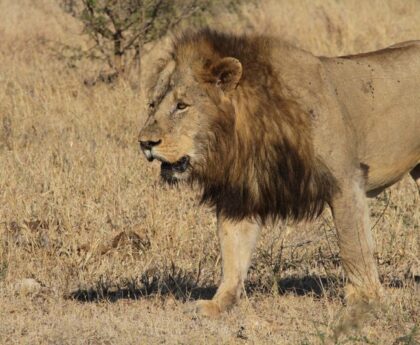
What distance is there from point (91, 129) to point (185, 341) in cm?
508

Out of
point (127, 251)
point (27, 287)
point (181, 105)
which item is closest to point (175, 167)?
point (181, 105)

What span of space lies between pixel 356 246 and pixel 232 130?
82 centimetres

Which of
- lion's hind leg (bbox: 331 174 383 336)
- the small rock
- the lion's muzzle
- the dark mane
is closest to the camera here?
the lion's muzzle

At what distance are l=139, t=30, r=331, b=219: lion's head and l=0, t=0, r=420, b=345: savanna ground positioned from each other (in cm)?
54

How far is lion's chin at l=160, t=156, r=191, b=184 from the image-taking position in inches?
191

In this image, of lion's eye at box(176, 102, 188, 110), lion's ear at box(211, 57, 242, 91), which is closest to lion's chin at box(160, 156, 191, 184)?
lion's eye at box(176, 102, 188, 110)

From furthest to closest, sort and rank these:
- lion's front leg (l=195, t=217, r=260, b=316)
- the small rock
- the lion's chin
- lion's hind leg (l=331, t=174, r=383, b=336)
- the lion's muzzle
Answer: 1. the small rock
2. lion's front leg (l=195, t=217, r=260, b=316)
3. lion's hind leg (l=331, t=174, r=383, b=336)
4. the lion's chin
5. the lion's muzzle

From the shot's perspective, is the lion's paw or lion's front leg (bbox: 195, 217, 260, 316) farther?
lion's front leg (bbox: 195, 217, 260, 316)

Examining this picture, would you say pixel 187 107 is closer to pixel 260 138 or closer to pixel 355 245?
pixel 260 138

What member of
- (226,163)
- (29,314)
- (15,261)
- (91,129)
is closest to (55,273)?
(15,261)

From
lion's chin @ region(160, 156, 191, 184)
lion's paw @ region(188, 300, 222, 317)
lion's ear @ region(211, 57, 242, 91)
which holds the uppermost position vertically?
lion's ear @ region(211, 57, 242, 91)

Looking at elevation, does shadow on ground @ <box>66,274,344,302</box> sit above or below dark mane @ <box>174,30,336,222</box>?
below

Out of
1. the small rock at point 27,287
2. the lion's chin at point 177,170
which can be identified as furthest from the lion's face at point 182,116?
the small rock at point 27,287

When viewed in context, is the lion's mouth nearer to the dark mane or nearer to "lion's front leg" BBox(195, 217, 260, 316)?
the dark mane
